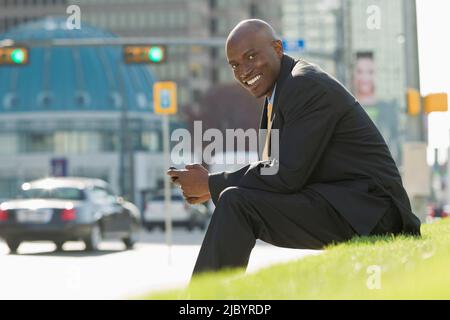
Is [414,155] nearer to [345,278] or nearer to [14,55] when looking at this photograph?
[14,55]

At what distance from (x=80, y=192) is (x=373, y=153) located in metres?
17.1

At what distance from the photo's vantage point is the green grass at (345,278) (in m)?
2.84

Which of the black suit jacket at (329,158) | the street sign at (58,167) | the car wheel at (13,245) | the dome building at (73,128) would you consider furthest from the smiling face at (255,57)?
the dome building at (73,128)

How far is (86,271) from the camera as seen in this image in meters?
14.7

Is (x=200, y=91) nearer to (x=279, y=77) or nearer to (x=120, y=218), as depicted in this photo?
(x=120, y=218)

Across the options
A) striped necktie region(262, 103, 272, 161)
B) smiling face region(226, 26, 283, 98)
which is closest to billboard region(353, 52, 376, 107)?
striped necktie region(262, 103, 272, 161)

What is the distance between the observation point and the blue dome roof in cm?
10388

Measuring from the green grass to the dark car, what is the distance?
16.9 m

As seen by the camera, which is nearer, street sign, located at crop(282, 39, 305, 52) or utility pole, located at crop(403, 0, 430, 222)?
utility pole, located at crop(403, 0, 430, 222)

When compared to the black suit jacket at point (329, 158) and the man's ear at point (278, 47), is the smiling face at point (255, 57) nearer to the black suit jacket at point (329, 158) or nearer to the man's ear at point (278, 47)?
the man's ear at point (278, 47)

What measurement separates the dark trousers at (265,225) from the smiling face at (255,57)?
0.66 metres

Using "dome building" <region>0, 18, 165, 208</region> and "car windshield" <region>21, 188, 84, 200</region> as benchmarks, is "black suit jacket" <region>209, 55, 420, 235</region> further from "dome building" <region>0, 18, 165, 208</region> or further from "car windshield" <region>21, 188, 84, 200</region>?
"dome building" <region>0, 18, 165, 208</region>
